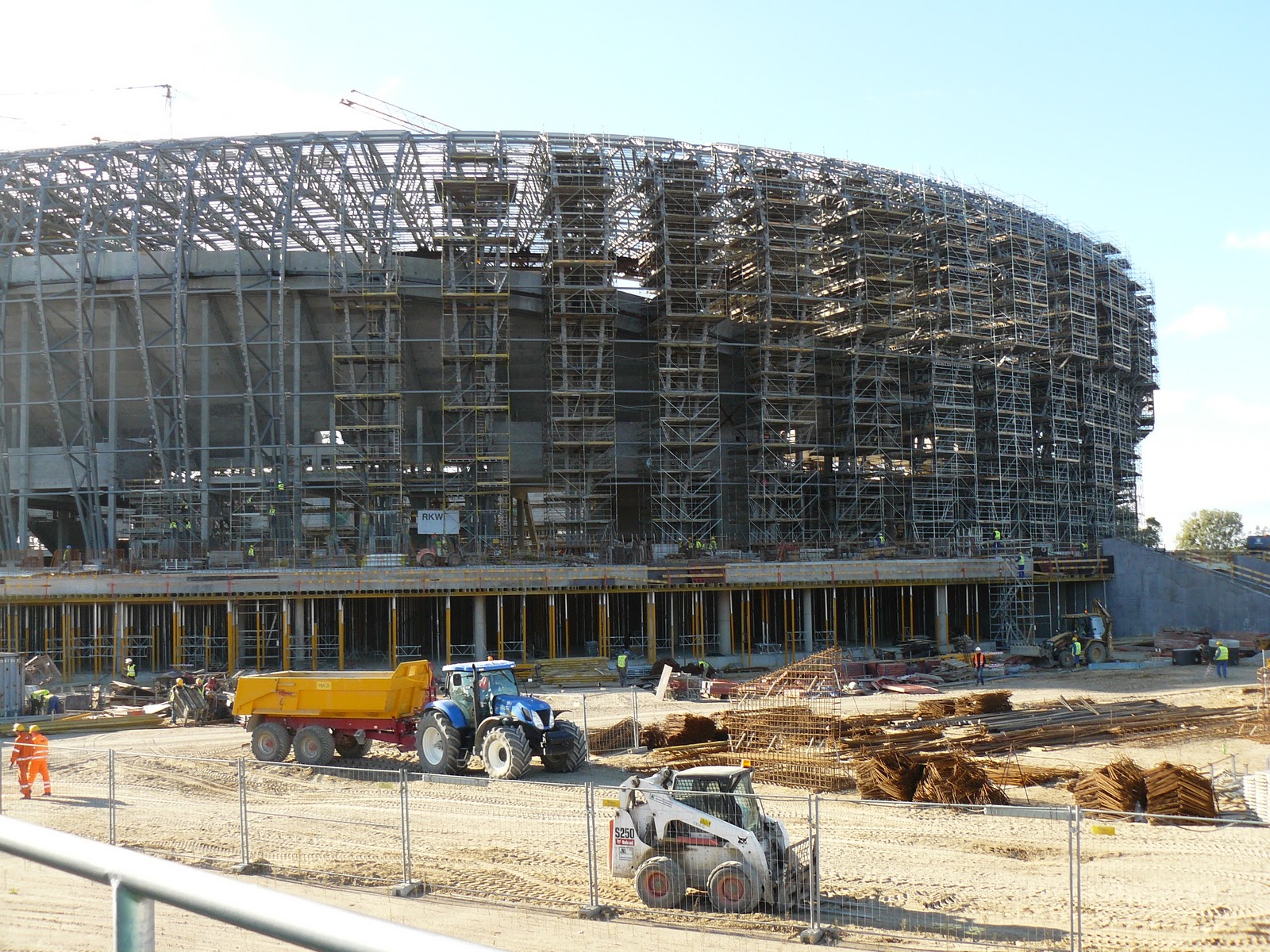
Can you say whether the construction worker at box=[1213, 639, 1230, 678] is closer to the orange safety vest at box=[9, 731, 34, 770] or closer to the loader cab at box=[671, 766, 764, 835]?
the loader cab at box=[671, 766, 764, 835]

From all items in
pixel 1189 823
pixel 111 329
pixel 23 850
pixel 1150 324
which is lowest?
pixel 1189 823

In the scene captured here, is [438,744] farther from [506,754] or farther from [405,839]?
[405,839]

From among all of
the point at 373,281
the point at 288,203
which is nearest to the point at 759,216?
the point at 373,281

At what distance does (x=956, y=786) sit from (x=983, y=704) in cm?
967

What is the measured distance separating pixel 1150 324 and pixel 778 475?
41.3m

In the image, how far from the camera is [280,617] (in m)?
41.3

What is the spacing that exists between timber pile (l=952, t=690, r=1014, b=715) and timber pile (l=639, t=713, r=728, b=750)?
6578 millimetres

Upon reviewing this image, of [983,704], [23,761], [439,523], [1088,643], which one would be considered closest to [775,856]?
[23,761]

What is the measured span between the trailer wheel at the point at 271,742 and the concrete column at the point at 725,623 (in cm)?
2493

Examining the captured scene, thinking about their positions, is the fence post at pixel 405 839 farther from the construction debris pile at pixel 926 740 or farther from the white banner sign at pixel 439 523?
the white banner sign at pixel 439 523

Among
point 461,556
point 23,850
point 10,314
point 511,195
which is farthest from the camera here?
point 10,314

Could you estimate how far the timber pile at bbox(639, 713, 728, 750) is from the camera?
2138 centimetres

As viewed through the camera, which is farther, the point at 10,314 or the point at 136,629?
the point at 10,314

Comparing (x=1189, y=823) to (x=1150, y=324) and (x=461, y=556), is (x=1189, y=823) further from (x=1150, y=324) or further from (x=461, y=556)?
(x=1150, y=324)
